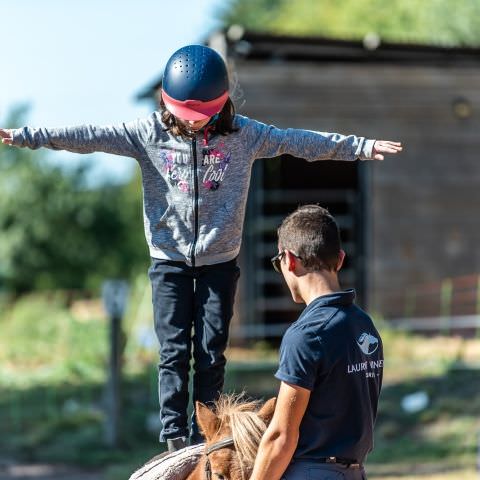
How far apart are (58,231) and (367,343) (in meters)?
35.4

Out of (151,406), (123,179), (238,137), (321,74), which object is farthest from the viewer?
(123,179)

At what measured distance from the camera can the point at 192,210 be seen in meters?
4.15

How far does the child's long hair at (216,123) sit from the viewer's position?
163 inches

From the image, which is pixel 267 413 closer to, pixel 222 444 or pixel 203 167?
pixel 222 444

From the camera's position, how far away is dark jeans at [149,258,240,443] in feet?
13.7

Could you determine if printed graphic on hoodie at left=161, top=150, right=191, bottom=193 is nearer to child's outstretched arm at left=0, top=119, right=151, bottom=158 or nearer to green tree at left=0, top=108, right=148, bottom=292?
child's outstretched arm at left=0, top=119, right=151, bottom=158

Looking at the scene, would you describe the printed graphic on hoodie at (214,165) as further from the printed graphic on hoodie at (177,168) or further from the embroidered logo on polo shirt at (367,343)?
the embroidered logo on polo shirt at (367,343)

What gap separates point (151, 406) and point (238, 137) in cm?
870

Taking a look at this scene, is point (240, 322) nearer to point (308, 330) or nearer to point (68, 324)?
point (68, 324)

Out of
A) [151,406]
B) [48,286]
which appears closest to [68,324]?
[151,406]

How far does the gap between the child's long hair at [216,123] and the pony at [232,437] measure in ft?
3.78

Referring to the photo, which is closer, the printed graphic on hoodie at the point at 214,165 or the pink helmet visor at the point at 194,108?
the pink helmet visor at the point at 194,108

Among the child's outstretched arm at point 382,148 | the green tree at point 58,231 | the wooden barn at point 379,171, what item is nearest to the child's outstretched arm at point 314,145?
the child's outstretched arm at point 382,148

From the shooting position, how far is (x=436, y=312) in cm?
1561
